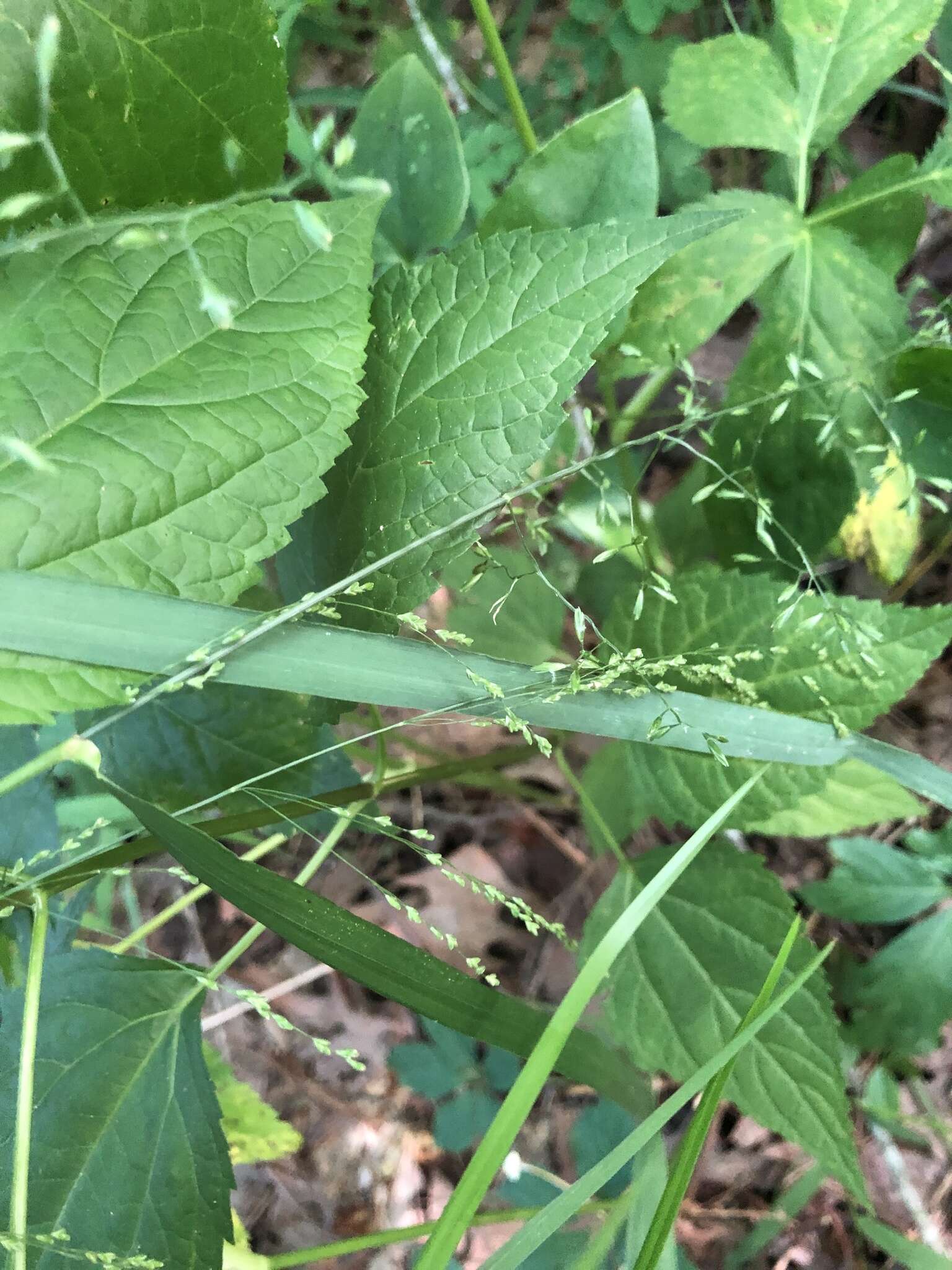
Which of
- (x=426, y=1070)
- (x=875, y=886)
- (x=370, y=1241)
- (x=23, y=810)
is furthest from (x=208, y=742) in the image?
(x=875, y=886)

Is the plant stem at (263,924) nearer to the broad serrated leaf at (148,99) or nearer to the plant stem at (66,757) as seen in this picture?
the plant stem at (66,757)

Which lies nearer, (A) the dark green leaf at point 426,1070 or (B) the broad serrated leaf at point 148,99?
(B) the broad serrated leaf at point 148,99

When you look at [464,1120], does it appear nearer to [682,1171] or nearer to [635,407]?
[682,1171]

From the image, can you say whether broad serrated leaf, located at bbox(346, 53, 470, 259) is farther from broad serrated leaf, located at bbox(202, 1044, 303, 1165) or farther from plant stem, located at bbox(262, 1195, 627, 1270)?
broad serrated leaf, located at bbox(202, 1044, 303, 1165)

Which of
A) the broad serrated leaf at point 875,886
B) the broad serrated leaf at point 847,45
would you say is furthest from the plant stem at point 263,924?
the broad serrated leaf at point 847,45

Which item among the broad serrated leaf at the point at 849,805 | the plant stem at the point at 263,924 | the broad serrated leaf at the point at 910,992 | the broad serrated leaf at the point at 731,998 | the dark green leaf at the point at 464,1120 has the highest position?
the plant stem at the point at 263,924
